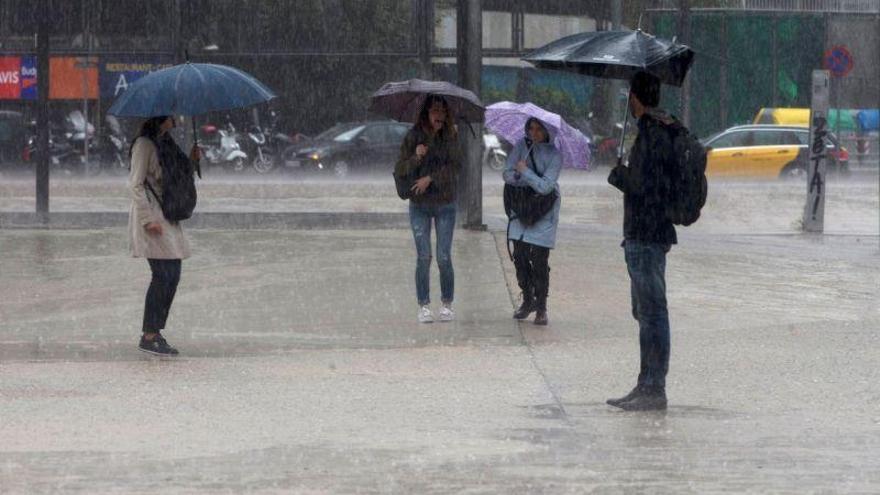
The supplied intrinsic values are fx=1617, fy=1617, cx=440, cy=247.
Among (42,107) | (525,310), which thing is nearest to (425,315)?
(525,310)

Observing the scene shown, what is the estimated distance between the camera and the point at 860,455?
24.3ft

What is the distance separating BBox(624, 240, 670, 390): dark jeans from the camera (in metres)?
8.48

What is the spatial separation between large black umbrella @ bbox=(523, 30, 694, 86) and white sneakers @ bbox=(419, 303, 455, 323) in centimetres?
285

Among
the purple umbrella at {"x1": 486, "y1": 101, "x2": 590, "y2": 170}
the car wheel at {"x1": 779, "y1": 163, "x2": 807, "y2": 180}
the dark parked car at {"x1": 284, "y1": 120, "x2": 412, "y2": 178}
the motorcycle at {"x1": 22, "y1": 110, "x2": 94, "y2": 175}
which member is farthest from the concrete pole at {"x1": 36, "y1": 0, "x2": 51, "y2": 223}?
the car wheel at {"x1": 779, "y1": 163, "x2": 807, "y2": 180}

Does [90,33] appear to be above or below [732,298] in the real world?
above

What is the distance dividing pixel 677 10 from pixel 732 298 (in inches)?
596

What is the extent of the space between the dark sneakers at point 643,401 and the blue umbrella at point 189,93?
3035mm

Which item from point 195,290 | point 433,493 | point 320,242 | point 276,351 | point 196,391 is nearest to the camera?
point 433,493

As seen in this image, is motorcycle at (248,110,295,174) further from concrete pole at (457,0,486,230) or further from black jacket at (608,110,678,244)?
black jacket at (608,110,678,244)

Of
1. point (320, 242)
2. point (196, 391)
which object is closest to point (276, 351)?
point (196, 391)

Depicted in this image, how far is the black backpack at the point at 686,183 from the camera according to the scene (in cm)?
830

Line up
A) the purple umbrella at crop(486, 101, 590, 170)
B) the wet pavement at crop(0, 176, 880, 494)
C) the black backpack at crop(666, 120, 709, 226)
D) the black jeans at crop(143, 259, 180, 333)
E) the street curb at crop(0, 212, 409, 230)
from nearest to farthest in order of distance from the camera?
the wet pavement at crop(0, 176, 880, 494) → the black backpack at crop(666, 120, 709, 226) → the black jeans at crop(143, 259, 180, 333) → the purple umbrella at crop(486, 101, 590, 170) → the street curb at crop(0, 212, 409, 230)

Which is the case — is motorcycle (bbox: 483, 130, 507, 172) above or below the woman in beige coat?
below

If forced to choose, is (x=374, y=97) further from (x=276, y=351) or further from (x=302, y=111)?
(x=302, y=111)
